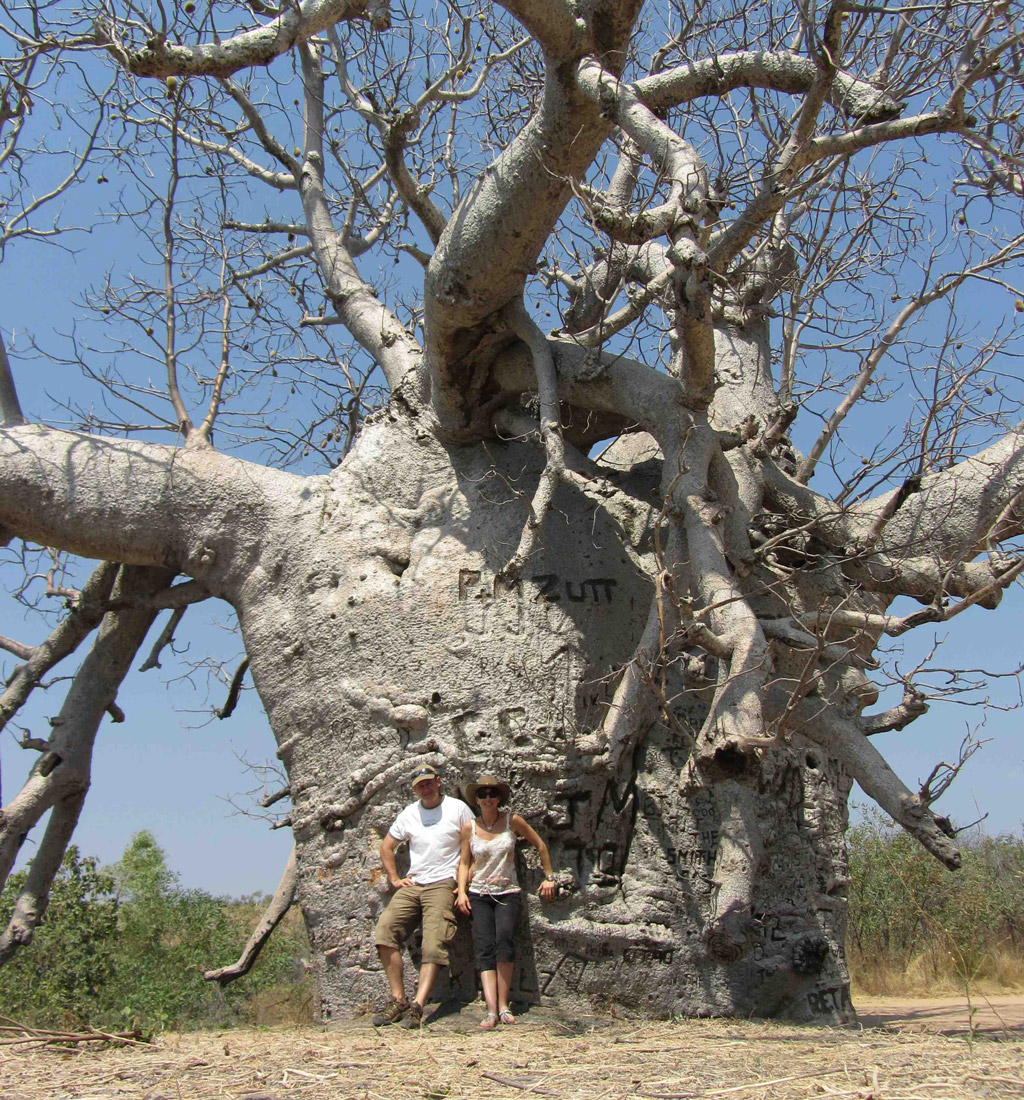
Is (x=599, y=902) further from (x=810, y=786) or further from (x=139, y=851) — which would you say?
(x=139, y=851)

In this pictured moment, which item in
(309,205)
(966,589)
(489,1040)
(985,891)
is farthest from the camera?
(985,891)

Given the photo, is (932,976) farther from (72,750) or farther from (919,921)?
(72,750)

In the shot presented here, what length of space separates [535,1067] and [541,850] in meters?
1.28

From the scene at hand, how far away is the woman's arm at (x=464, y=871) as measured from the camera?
12.2 ft

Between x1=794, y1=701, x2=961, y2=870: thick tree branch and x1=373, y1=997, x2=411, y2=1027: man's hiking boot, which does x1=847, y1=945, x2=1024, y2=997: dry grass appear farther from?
x1=373, y1=997, x2=411, y2=1027: man's hiking boot

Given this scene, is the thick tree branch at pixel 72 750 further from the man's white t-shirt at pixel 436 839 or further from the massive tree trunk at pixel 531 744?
the man's white t-shirt at pixel 436 839

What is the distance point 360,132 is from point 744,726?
4.68 metres

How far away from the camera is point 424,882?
3762 millimetres

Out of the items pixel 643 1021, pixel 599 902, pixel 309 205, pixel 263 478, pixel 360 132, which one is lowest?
pixel 643 1021

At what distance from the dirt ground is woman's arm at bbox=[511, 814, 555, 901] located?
0.46 m

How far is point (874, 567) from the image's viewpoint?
13.9 ft

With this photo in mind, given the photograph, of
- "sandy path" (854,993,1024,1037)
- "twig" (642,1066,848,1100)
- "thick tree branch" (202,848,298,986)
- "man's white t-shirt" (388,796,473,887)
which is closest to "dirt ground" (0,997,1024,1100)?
"twig" (642,1066,848,1100)

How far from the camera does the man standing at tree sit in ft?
12.0

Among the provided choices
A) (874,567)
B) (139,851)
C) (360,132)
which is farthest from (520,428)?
(139,851)
